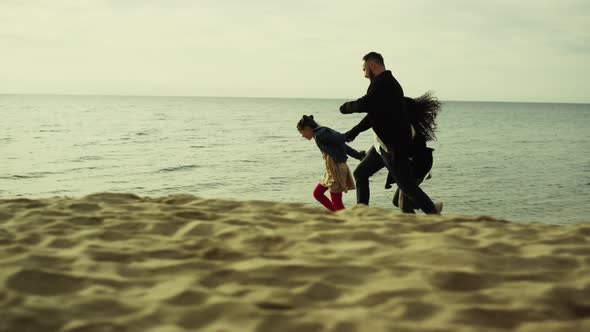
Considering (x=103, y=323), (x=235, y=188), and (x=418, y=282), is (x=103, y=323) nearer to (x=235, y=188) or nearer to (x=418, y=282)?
(x=418, y=282)

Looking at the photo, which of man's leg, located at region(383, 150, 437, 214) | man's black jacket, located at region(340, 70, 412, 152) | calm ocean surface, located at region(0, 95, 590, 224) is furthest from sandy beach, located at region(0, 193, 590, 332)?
calm ocean surface, located at region(0, 95, 590, 224)

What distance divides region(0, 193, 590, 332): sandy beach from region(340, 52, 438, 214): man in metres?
1.23

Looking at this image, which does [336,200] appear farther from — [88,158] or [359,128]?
[88,158]

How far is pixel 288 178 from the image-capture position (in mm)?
20000

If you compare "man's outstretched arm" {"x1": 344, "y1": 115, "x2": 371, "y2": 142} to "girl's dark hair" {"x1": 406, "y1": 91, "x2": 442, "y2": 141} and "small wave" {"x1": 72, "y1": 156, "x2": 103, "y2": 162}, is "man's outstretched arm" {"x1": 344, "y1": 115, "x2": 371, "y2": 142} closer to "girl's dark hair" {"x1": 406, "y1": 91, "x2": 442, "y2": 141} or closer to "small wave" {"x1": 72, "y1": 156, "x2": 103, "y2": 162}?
"girl's dark hair" {"x1": 406, "y1": 91, "x2": 442, "y2": 141}

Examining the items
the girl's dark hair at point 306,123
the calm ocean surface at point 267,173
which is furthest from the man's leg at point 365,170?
the calm ocean surface at point 267,173

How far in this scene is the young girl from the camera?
719 centimetres

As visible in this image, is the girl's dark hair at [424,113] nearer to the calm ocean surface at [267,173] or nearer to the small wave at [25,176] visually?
the calm ocean surface at [267,173]

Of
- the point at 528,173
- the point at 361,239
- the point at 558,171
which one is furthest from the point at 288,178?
the point at 361,239

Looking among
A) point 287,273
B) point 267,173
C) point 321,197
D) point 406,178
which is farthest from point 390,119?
point 267,173

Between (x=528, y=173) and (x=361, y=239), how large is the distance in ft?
63.6

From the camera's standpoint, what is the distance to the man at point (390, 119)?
6.14 meters

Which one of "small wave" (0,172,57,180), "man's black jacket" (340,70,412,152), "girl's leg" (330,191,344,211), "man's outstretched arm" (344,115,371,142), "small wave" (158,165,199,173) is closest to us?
"man's black jacket" (340,70,412,152)

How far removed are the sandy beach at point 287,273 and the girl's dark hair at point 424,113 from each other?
5.89 ft
